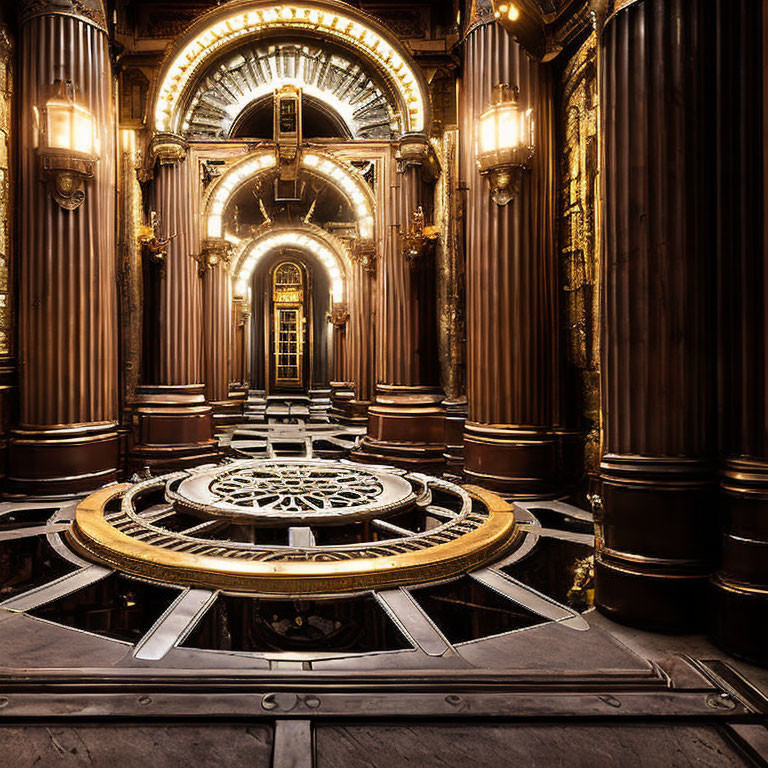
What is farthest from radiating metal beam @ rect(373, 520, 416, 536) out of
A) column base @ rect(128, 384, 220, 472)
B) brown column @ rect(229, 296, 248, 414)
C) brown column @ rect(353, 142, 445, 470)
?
brown column @ rect(229, 296, 248, 414)

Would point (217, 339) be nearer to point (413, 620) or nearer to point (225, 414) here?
point (225, 414)

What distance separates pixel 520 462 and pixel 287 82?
24.2 ft

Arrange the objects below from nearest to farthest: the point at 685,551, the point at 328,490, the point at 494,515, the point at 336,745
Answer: the point at 336,745 → the point at 685,551 → the point at 494,515 → the point at 328,490

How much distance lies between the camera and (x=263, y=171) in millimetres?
8492

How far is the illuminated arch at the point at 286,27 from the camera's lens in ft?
23.3

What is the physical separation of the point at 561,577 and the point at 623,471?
820mm

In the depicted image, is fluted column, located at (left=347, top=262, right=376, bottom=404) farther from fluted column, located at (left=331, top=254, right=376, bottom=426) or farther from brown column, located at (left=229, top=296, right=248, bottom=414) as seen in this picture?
brown column, located at (left=229, top=296, right=248, bottom=414)

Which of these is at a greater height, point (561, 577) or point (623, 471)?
point (623, 471)

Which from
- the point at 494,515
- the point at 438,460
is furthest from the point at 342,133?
the point at 494,515

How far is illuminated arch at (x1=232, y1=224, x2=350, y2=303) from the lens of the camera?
49.9 feet

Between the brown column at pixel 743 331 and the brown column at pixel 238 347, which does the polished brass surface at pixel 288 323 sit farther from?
the brown column at pixel 743 331

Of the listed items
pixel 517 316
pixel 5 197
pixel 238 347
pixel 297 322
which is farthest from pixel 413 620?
pixel 297 322

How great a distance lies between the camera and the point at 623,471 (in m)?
2.59

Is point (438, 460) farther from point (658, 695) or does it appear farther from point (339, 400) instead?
point (339, 400)
